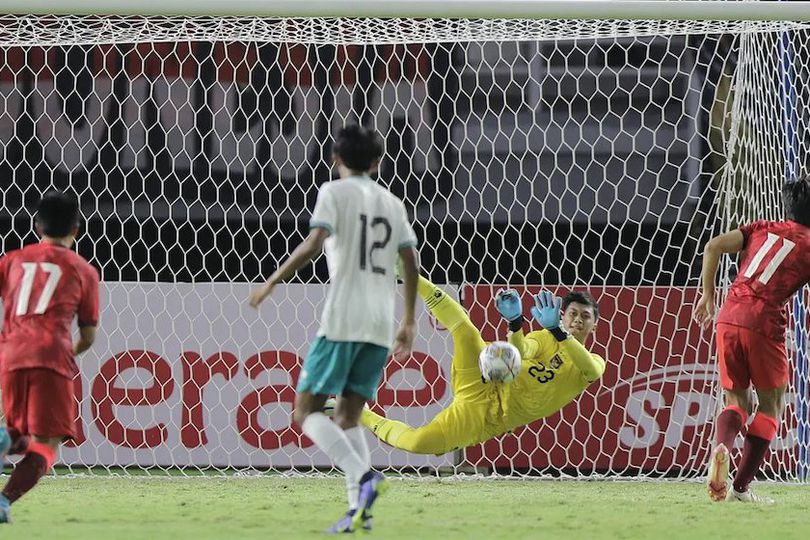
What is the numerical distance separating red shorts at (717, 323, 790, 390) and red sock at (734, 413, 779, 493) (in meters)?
0.15

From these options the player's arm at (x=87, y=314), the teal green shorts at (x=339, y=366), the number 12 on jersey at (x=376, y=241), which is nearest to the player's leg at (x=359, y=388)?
the teal green shorts at (x=339, y=366)

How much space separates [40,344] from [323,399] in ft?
3.15

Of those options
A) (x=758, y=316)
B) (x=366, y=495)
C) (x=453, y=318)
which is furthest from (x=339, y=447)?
(x=453, y=318)

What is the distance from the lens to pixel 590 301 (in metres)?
6.45

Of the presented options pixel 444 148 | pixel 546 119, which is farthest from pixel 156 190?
pixel 546 119

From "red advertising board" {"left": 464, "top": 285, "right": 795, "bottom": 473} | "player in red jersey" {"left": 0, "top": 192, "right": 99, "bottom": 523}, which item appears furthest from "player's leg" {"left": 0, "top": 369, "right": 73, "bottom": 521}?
"red advertising board" {"left": 464, "top": 285, "right": 795, "bottom": 473}

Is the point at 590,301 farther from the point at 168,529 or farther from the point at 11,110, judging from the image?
the point at 11,110

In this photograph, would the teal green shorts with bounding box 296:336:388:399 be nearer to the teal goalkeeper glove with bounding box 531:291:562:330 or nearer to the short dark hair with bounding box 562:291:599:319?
the teal goalkeeper glove with bounding box 531:291:562:330

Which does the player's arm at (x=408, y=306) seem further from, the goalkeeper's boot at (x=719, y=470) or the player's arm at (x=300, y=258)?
the goalkeeper's boot at (x=719, y=470)

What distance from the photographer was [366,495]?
3.83 m

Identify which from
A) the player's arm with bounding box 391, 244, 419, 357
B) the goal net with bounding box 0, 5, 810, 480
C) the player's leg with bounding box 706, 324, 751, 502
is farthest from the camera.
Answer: the goal net with bounding box 0, 5, 810, 480

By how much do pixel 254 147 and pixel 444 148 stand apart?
1273 millimetres

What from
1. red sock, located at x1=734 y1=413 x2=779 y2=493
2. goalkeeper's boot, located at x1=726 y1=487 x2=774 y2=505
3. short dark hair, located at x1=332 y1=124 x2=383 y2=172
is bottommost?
goalkeeper's boot, located at x1=726 y1=487 x2=774 y2=505

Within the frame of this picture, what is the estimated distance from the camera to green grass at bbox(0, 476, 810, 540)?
4.06 m
